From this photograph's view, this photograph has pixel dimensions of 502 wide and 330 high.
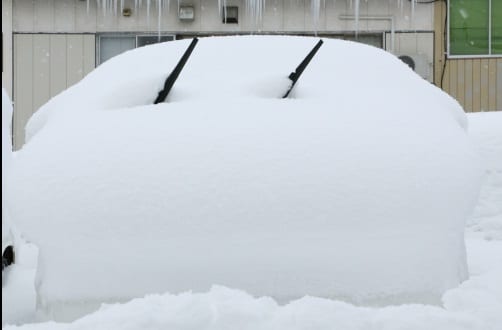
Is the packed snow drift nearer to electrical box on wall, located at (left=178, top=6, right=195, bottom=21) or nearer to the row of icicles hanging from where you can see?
electrical box on wall, located at (left=178, top=6, right=195, bottom=21)

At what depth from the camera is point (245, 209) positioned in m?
2.31

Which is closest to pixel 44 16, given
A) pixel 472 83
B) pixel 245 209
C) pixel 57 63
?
pixel 57 63

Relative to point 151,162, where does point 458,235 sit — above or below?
below

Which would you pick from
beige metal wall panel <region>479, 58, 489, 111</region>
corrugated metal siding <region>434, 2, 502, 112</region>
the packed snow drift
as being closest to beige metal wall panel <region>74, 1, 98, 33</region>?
corrugated metal siding <region>434, 2, 502, 112</region>

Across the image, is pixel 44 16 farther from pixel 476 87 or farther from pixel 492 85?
pixel 492 85

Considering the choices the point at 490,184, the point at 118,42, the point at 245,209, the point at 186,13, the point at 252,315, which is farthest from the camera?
the point at 118,42

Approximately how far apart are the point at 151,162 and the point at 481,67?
34.3 ft

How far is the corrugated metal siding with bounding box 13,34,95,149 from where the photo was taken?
11.6m

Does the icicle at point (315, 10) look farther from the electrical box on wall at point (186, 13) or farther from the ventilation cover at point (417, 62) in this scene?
the electrical box on wall at point (186, 13)

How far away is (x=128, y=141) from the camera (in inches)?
97.2

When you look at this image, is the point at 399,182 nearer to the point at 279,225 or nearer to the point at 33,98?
the point at 279,225

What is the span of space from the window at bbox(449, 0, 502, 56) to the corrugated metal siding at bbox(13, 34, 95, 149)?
592cm

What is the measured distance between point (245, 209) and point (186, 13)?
967 cm

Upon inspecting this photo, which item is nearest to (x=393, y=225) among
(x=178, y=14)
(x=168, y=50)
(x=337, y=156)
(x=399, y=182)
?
(x=399, y=182)
